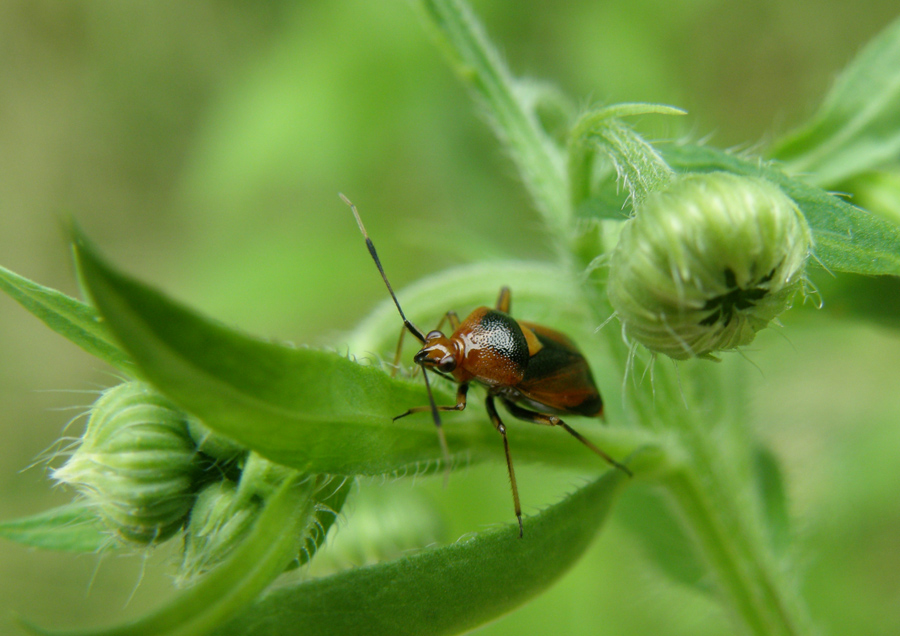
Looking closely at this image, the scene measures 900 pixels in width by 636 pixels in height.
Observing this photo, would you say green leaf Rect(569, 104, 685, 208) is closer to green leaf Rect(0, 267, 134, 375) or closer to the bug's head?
the bug's head

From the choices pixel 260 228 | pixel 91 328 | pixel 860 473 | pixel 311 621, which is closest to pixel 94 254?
pixel 91 328

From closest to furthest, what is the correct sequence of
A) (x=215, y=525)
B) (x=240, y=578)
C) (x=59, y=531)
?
(x=240, y=578)
(x=215, y=525)
(x=59, y=531)

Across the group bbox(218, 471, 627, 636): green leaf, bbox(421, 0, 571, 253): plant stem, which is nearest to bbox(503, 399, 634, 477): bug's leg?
bbox(218, 471, 627, 636): green leaf

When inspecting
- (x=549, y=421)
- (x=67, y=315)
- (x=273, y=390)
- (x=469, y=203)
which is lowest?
(x=469, y=203)

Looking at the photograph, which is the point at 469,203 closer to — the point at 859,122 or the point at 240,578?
the point at 859,122

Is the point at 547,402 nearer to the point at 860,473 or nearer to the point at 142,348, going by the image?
the point at 142,348

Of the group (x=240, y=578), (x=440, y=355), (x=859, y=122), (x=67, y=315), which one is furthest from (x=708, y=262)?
(x=859, y=122)
